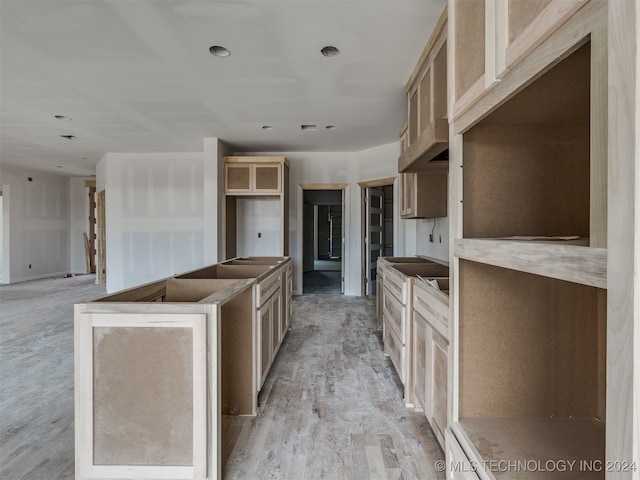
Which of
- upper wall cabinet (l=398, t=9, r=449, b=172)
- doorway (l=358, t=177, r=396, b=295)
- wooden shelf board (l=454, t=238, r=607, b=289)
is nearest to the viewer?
wooden shelf board (l=454, t=238, r=607, b=289)

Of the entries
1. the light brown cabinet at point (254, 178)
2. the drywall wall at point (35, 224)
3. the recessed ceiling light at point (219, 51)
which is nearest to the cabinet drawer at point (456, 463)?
the recessed ceiling light at point (219, 51)

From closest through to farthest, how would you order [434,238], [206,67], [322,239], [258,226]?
[206,67] → [434,238] → [258,226] → [322,239]

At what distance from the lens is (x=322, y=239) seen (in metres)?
14.1

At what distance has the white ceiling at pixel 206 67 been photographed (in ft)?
7.30

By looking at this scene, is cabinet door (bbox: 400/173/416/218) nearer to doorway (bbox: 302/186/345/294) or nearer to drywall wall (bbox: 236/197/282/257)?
drywall wall (bbox: 236/197/282/257)

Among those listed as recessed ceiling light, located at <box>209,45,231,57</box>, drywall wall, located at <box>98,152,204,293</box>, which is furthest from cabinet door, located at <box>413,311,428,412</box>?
drywall wall, located at <box>98,152,204,293</box>

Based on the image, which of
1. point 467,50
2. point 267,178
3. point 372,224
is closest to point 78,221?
point 267,178

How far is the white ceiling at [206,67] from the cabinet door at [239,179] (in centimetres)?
51

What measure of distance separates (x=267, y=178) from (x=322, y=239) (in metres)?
8.77

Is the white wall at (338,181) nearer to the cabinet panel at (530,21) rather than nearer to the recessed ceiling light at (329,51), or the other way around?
the recessed ceiling light at (329,51)

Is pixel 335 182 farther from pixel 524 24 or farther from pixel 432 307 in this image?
pixel 524 24

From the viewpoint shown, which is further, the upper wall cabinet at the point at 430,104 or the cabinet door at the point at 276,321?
the cabinet door at the point at 276,321

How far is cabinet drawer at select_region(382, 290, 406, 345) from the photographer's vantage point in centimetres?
246

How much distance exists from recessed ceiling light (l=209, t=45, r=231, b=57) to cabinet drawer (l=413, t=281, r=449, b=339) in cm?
232
